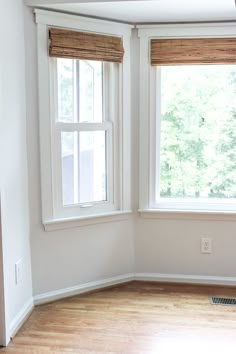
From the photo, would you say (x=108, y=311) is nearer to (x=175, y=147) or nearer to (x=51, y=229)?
(x=51, y=229)

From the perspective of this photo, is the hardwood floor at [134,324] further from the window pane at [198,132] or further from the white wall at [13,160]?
the window pane at [198,132]

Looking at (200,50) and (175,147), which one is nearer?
(200,50)

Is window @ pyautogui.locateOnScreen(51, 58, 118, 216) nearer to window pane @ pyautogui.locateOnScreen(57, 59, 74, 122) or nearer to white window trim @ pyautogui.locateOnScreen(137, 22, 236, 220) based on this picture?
window pane @ pyautogui.locateOnScreen(57, 59, 74, 122)

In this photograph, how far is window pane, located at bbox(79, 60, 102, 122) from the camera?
3266mm

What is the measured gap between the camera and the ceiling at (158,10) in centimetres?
285

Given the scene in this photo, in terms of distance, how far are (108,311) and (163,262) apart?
72 cm

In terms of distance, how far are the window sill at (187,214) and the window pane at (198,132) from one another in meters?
0.18

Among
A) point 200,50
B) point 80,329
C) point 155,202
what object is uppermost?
point 200,50

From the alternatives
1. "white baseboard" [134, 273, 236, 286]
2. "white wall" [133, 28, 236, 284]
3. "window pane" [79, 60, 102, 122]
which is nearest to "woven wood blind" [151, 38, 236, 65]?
"white wall" [133, 28, 236, 284]

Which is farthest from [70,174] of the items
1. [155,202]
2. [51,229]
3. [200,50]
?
[200,50]

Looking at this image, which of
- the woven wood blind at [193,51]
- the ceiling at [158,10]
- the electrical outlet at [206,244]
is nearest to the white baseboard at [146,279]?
the electrical outlet at [206,244]

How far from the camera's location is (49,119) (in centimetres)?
309

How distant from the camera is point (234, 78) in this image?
342cm

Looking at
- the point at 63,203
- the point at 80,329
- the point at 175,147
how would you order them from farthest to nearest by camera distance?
the point at 175,147 < the point at 63,203 < the point at 80,329
